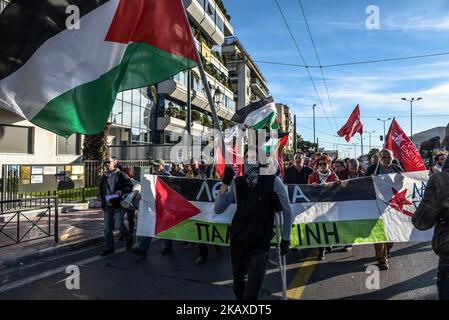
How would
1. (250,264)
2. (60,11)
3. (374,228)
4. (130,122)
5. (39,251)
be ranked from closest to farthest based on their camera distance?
(250,264), (60,11), (374,228), (39,251), (130,122)

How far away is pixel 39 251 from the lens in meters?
6.59

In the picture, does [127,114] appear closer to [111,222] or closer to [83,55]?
[111,222]

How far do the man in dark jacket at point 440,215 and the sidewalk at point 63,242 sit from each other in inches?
235

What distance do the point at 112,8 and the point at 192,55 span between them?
3.56 feet

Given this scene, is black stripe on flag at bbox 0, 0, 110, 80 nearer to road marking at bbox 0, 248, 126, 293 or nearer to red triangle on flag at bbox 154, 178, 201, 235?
red triangle on flag at bbox 154, 178, 201, 235

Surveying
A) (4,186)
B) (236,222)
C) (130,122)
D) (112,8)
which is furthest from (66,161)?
(236,222)

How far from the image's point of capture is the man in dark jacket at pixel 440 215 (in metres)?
2.97

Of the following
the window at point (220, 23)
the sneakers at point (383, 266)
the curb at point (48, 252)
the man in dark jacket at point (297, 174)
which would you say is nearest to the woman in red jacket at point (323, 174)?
the man in dark jacket at point (297, 174)

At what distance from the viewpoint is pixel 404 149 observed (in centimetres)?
759

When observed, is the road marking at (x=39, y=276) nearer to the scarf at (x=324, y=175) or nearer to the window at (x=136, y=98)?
the scarf at (x=324, y=175)

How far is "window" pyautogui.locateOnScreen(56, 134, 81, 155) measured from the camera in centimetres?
1719

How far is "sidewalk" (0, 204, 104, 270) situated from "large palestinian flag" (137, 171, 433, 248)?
2.13 metres

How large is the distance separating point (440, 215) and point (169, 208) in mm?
3977
